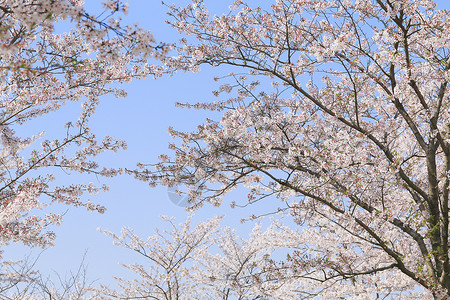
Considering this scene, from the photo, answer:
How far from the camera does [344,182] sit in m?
6.47

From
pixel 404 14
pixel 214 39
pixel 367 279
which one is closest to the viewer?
pixel 404 14

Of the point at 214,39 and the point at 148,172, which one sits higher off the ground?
the point at 214,39

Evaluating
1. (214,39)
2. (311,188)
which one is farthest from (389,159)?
(214,39)

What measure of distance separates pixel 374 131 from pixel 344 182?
1511 millimetres

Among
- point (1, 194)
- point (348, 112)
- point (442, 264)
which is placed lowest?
point (442, 264)

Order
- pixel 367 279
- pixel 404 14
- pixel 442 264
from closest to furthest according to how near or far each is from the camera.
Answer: pixel 442 264 → pixel 404 14 → pixel 367 279

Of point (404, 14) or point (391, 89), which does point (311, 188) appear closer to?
point (391, 89)

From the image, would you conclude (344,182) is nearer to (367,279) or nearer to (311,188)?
(311,188)

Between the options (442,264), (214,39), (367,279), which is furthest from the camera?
(367,279)

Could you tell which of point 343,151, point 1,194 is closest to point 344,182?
point 343,151

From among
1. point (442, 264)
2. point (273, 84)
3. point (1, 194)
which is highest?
point (273, 84)

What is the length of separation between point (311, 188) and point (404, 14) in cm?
323

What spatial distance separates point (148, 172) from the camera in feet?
23.3

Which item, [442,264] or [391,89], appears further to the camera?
[391,89]
